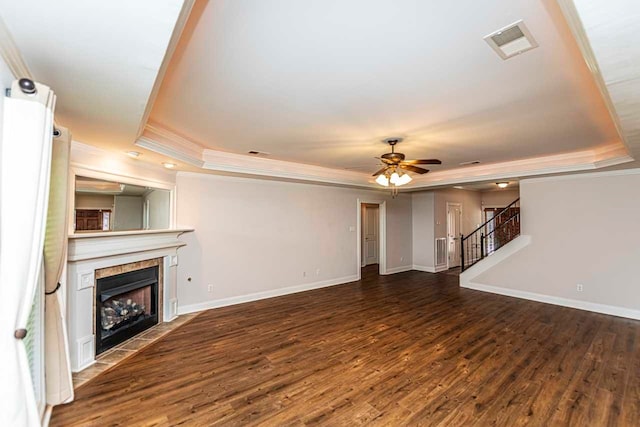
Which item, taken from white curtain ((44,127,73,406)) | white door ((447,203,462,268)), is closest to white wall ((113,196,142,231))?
white curtain ((44,127,73,406))

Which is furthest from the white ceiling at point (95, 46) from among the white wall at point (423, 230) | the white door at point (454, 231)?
the white door at point (454, 231)

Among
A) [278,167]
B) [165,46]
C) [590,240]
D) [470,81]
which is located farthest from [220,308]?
[590,240]

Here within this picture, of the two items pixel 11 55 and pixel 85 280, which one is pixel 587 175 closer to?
pixel 11 55

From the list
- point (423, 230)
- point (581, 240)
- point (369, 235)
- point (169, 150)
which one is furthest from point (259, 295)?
point (581, 240)

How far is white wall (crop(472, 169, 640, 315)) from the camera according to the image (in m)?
4.85

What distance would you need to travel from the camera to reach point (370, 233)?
33.1 feet

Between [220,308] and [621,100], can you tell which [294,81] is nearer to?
[621,100]

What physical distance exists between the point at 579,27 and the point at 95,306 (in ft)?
15.5

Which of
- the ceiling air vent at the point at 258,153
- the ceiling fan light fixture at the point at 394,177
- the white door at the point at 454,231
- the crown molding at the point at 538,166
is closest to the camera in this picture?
the ceiling fan light fixture at the point at 394,177

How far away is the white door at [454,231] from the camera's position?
9.05 meters

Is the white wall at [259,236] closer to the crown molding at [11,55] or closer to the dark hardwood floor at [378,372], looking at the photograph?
the dark hardwood floor at [378,372]

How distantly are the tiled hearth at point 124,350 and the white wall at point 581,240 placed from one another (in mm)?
6339

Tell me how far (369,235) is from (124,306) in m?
7.47

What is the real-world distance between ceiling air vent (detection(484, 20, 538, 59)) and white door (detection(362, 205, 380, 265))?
7.71 metres
